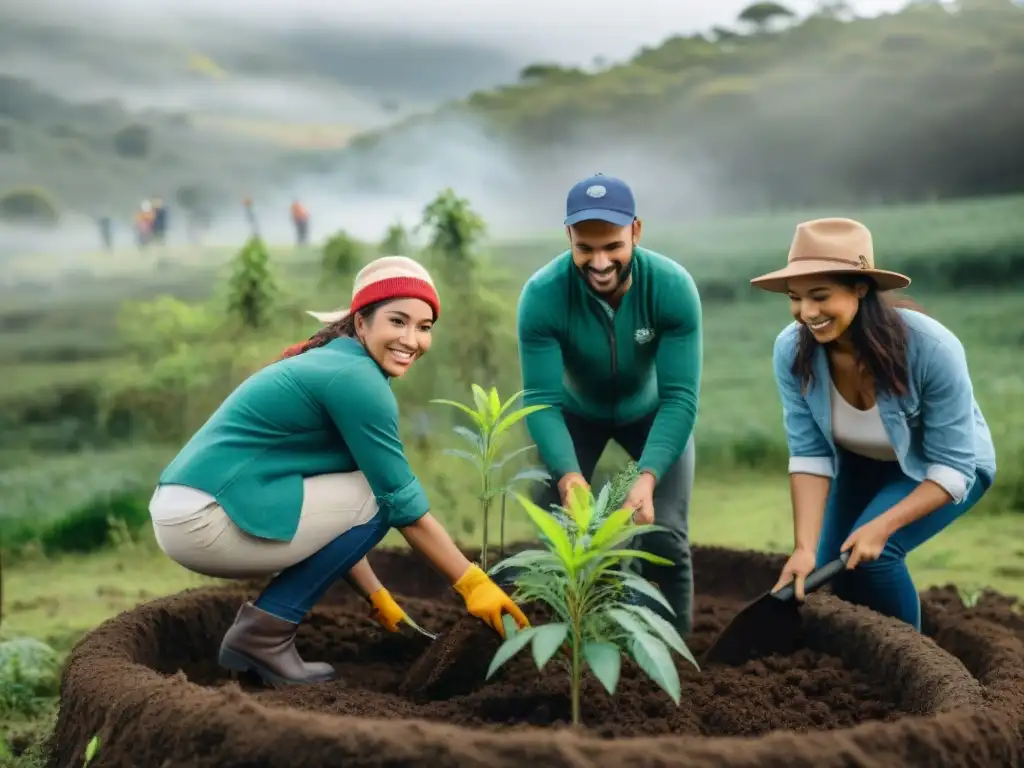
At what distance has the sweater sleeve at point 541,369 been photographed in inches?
125

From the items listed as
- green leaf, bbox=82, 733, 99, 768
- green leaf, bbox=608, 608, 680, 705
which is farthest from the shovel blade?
green leaf, bbox=82, 733, 99, 768

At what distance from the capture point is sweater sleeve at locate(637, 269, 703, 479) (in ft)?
10.3

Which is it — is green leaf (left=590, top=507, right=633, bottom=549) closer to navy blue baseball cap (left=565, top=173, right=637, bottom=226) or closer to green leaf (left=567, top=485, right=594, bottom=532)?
green leaf (left=567, top=485, right=594, bottom=532)

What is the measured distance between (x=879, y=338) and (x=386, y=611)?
58.8 inches

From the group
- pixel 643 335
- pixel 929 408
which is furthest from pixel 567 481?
pixel 929 408

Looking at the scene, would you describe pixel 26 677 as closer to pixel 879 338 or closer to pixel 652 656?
pixel 652 656

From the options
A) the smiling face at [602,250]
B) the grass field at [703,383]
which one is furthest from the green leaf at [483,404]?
the grass field at [703,383]

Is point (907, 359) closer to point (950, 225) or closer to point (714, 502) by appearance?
point (714, 502)

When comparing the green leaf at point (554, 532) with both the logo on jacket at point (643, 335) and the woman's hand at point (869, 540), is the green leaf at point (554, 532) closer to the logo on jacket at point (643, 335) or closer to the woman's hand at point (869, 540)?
the woman's hand at point (869, 540)

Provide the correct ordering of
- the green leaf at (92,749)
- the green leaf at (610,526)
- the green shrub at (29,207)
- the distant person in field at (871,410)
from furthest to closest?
the green shrub at (29,207) → the distant person in field at (871,410) → the green leaf at (92,749) → the green leaf at (610,526)

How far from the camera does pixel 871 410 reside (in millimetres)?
3035

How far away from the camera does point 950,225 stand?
7.96 meters

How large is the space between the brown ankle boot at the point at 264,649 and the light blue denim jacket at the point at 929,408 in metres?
1.49

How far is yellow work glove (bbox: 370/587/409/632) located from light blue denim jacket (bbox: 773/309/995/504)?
125cm
